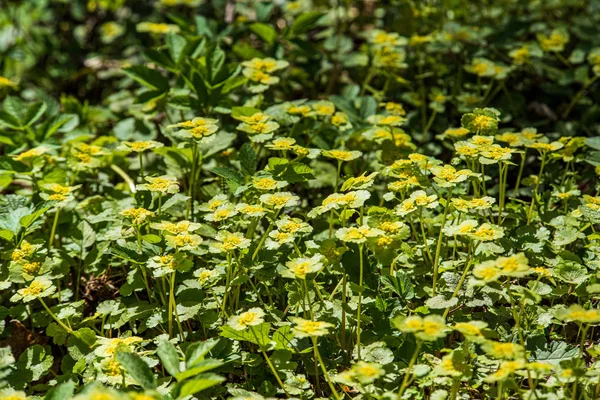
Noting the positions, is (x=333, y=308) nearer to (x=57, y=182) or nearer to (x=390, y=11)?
(x=57, y=182)

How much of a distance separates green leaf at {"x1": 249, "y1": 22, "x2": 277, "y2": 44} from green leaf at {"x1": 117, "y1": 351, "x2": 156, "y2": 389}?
1690 millimetres

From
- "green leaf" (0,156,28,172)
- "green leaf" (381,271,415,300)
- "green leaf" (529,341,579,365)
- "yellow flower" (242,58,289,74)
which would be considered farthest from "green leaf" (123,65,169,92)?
"green leaf" (529,341,579,365)

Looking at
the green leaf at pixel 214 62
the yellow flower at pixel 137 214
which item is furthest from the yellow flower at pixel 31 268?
the green leaf at pixel 214 62

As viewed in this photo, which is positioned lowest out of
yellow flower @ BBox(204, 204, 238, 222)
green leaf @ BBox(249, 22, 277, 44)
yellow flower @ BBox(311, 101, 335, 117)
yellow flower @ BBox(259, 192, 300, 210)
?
yellow flower @ BBox(204, 204, 238, 222)

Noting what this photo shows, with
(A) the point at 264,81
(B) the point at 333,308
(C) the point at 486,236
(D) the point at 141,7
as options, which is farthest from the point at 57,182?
(D) the point at 141,7

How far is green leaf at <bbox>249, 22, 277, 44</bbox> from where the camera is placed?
274 cm

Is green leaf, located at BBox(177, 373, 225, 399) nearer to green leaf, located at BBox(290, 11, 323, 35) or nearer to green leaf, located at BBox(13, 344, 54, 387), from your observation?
green leaf, located at BBox(13, 344, 54, 387)

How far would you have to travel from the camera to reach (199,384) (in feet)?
4.37

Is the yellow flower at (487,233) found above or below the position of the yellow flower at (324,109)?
below

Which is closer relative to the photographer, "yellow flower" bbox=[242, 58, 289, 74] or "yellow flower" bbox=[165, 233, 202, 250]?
"yellow flower" bbox=[165, 233, 202, 250]

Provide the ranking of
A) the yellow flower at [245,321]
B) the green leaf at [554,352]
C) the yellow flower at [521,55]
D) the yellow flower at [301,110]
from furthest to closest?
the yellow flower at [521,55] → the yellow flower at [301,110] → the green leaf at [554,352] → the yellow flower at [245,321]

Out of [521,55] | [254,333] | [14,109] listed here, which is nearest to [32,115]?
[14,109]

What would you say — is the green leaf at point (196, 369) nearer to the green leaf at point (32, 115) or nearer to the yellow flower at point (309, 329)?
the yellow flower at point (309, 329)

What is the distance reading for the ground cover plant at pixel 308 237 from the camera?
62.2 inches
